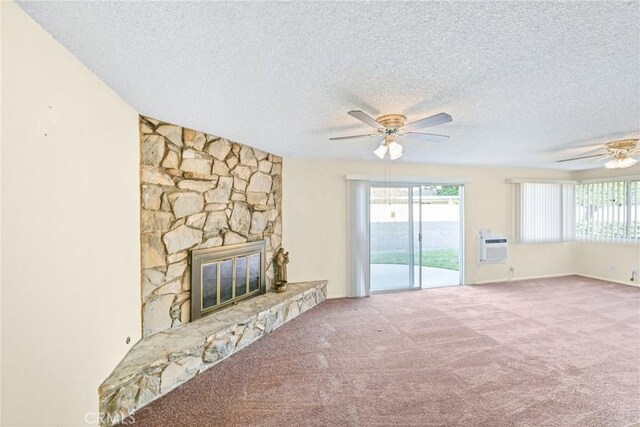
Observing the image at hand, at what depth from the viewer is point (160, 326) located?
277 centimetres

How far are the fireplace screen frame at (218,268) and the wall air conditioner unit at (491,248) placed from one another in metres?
4.25

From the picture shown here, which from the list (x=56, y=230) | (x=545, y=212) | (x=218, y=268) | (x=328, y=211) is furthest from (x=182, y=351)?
(x=545, y=212)

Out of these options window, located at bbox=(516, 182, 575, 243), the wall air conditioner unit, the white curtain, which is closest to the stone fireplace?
the white curtain

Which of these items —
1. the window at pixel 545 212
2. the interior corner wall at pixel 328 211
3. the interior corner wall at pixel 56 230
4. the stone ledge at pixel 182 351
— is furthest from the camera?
the window at pixel 545 212

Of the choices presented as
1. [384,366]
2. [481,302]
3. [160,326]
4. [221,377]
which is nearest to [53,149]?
[160,326]

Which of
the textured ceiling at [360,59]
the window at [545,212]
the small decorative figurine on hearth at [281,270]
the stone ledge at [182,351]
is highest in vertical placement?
the textured ceiling at [360,59]

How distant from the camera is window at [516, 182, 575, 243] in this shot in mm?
5992

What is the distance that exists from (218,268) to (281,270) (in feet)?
3.54

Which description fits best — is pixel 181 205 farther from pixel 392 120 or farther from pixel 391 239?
pixel 391 239

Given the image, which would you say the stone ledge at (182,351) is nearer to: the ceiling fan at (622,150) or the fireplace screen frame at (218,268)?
the fireplace screen frame at (218,268)

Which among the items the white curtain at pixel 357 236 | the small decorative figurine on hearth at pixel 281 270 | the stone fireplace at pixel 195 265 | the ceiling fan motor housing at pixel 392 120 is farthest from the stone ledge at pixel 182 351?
the ceiling fan motor housing at pixel 392 120

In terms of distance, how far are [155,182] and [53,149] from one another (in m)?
1.24

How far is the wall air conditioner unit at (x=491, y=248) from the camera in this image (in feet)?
18.9

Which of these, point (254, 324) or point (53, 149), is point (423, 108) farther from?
point (254, 324)
